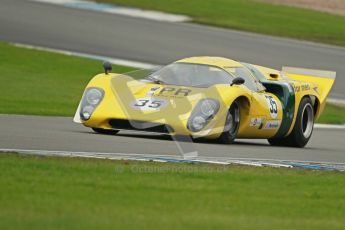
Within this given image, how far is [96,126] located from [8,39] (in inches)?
480

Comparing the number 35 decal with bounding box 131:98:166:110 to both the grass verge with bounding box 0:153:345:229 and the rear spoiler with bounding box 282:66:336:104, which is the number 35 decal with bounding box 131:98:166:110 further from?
the rear spoiler with bounding box 282:66:336:104

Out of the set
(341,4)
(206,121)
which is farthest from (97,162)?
(341,4)

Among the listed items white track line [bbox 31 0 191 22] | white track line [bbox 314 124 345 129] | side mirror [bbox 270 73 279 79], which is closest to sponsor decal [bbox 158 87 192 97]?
side mirror [bbox 270 73 279 79]

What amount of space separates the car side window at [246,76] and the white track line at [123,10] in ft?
50.4

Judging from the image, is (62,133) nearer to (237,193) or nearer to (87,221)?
(237,193)

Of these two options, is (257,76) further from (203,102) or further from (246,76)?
(203,102)

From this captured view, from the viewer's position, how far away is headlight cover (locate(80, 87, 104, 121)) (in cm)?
1254

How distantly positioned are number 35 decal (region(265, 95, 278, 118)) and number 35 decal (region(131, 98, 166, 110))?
1.71 metres

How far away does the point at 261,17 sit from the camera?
1177 inches

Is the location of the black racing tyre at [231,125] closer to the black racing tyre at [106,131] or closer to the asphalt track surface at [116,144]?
the asphalt track surface at [116,144]

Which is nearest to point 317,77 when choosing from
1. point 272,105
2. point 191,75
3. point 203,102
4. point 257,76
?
point 257,76

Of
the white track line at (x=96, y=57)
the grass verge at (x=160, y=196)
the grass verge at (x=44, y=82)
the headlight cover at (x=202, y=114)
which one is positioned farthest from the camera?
the white track line at (x=96, y=57)

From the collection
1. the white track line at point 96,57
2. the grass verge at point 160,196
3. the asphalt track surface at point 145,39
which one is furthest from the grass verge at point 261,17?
the grass verge at point 160,196

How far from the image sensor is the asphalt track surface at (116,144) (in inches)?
432
